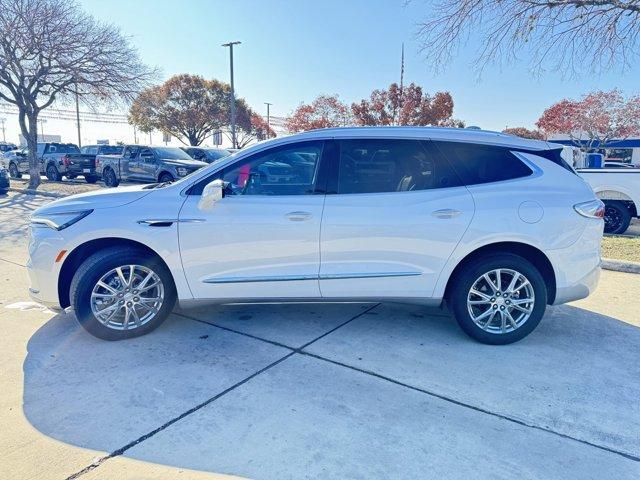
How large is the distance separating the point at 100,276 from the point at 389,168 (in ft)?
8.58

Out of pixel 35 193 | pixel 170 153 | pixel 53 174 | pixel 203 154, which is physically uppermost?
pixel 203 154

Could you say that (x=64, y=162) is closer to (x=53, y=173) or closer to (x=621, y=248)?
A: (x=53, y=173)

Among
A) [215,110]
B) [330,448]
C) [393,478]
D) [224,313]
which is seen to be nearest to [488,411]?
[393,478]

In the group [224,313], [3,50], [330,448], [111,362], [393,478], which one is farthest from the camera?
[3,50]

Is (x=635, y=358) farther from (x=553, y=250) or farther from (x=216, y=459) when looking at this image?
(x=216, y=459)

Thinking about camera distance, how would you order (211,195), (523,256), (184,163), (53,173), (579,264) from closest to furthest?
(211,195) < (579,264) < (523,256) < (184,163) < (53,173)

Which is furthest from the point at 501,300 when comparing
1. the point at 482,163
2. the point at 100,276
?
the point at 100,276

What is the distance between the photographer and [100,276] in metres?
3.61

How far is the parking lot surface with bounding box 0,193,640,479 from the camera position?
2.32 metres

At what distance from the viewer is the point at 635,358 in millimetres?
3514

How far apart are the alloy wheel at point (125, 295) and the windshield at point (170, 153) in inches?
514

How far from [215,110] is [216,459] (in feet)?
129

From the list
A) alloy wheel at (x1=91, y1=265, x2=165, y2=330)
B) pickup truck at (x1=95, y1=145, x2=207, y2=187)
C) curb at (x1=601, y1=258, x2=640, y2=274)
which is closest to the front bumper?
alloy wheel at (x1=91, y1=265, x2=165, y2=330)

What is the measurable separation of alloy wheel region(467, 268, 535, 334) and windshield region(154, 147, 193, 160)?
46.9 ft
